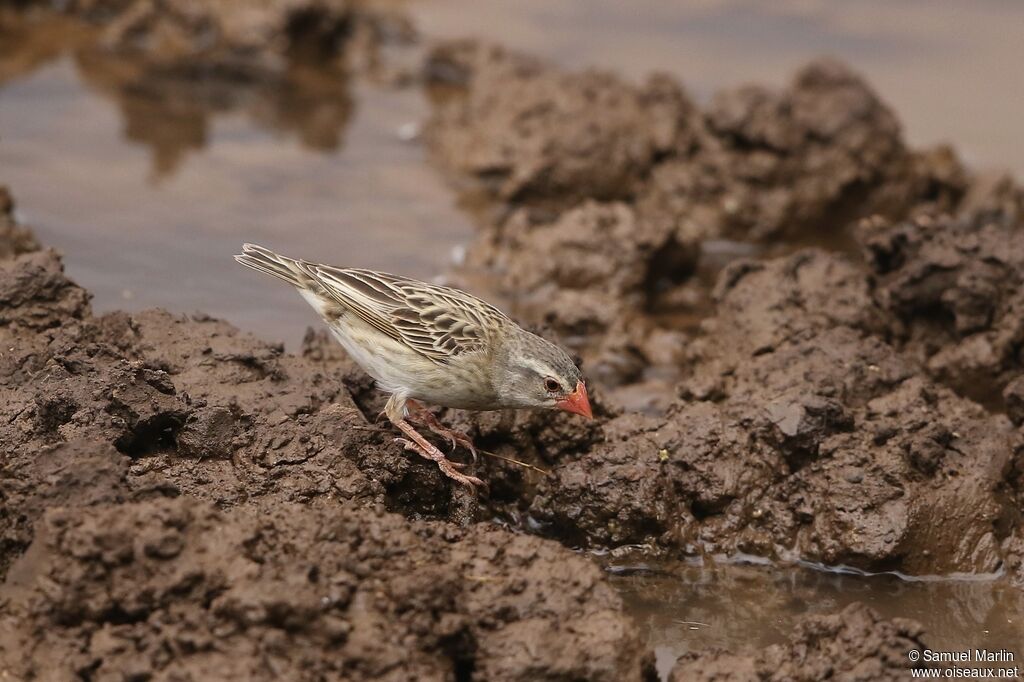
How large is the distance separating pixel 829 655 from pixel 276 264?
12.9ft

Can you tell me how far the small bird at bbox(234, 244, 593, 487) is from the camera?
22.6ft

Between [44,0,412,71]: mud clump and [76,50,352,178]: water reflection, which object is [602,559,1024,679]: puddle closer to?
[76,50,352,178]: water reflection

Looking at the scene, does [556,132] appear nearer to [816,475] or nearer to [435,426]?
[435,426]

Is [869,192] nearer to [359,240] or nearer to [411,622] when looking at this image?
[359,240]

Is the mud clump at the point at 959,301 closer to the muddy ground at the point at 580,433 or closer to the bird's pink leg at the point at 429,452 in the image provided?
the muddy ground at the point at 580,433

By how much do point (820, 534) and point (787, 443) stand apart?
1.73ft

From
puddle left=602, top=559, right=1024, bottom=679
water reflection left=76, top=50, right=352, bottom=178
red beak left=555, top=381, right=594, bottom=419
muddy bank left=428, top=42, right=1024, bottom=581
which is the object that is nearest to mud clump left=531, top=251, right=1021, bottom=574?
muddy bank left=428, top=42, right=1024, bottom=581

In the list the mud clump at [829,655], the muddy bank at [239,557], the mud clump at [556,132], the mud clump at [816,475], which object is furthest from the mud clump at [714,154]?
the mud clump at [829,655]

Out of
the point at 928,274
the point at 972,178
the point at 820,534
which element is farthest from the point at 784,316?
the point at 972,178

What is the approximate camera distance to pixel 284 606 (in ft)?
15.9

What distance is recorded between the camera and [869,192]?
1212 centimetres

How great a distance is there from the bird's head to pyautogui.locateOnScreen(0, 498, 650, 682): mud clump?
1.58m

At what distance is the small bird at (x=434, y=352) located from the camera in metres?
6.90

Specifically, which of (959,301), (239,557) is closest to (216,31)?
(959,301)
